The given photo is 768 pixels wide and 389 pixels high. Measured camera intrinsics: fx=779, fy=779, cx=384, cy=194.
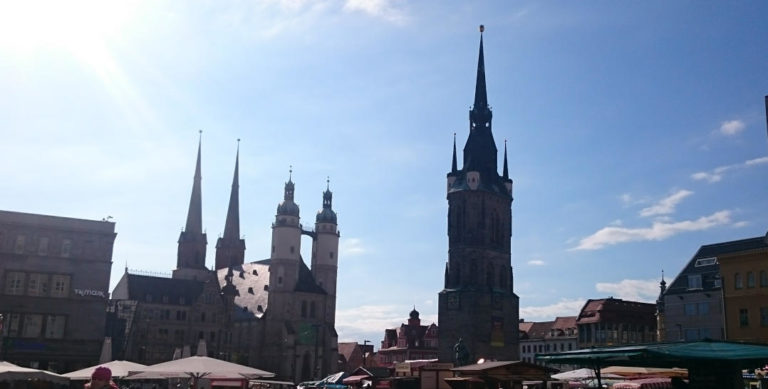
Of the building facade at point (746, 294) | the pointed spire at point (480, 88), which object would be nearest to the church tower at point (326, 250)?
the pointed spire at point (480, 88)

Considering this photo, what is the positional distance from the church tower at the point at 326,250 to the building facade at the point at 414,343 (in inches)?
762

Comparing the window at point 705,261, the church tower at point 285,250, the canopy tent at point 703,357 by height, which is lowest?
the canopy tent at point 703,357

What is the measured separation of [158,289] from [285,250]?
56.0ft

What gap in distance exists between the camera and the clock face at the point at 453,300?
94.9 meters

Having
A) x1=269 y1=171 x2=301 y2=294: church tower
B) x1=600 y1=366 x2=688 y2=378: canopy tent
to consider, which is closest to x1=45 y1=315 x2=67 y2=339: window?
x1=600 y1=366 x2=688 y2=378: canopy tent

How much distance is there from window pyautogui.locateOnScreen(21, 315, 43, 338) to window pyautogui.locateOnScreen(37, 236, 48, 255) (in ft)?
15.5

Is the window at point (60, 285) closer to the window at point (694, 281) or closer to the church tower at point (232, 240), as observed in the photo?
the window at point (694, 281)

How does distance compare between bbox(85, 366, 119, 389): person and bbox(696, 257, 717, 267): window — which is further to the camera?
bbox(696, 257, 717, 267): window

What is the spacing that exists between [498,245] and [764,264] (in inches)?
2051

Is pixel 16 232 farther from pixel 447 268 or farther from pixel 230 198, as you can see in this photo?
pixel 230 198

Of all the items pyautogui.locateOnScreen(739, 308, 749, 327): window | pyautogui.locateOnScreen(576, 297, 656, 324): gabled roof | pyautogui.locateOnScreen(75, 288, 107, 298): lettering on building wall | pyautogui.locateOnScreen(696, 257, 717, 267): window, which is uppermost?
pyautogui.locateOnScreen(696, 257, 717, 267): window

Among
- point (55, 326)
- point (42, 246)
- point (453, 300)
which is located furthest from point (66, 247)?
point (453, 300)

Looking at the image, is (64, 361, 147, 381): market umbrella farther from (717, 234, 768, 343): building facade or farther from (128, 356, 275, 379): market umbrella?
(717, 234, 768, 343): building facade

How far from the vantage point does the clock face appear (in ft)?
311
